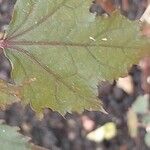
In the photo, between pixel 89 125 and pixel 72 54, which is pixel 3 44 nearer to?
pixel 72 54

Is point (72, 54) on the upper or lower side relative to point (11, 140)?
upper

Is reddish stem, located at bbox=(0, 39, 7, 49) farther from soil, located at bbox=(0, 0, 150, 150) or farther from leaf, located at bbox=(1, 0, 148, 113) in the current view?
soil, located at bbox=(0, 0, 150, 150)

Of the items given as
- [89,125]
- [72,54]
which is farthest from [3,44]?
[89,125]

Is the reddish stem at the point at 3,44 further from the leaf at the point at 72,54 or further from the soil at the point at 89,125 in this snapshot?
the soil at the point at 89,125

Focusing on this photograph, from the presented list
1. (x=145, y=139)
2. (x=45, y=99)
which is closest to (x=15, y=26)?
(x=45, y=99)

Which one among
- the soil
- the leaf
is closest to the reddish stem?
the leaf

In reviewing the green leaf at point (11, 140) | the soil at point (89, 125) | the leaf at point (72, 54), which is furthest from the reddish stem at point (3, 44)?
the soil at point (89, 125)

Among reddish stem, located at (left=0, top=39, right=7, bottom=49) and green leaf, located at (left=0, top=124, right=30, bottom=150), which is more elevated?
reddish stem, located at (left=0, top=39, right=7, bottom=49)
